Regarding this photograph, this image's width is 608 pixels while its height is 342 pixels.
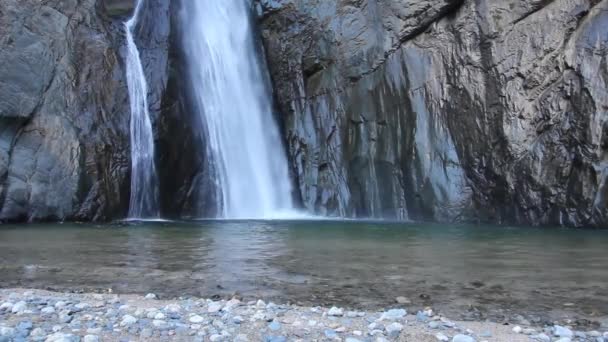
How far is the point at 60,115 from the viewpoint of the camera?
549 inches

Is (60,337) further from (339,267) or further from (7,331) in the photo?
(339,267)

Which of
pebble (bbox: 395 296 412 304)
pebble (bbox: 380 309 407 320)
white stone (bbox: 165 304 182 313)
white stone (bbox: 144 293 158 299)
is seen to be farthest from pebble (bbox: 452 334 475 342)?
white stone (bbox: 144 293 158 299)

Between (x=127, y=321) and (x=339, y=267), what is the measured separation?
3138 millimetres

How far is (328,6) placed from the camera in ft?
56.2

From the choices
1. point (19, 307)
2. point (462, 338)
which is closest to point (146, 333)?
point (19, 307)

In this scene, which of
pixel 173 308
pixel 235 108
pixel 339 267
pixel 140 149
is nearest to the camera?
pixel 173 308

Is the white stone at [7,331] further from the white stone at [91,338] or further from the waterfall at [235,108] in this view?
the waterfall at [235,108]

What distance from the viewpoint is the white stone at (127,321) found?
3.60 meters

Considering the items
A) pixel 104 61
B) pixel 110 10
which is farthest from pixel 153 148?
pixel 110 10

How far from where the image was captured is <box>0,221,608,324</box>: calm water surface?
15.5 ft

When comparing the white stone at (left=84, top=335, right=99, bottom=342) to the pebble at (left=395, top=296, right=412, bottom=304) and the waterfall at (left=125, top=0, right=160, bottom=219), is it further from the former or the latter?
the waterfall at (left=125, top=0, right=160, bottom=219)

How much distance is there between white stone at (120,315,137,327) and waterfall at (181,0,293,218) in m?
12.8

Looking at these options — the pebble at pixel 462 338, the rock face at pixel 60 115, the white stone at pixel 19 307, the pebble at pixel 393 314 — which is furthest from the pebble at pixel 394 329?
the rock face at pixel 60 115

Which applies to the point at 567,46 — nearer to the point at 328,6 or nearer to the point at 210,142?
the point at 328,6
